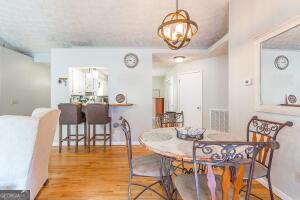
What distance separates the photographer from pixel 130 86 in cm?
428

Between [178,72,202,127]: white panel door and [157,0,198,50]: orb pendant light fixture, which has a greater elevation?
[157,0,198,50]: orb pendant light fixture

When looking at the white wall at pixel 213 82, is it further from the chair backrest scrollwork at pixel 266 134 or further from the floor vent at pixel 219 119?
the chair backrest scrollwork at pixel 266 134

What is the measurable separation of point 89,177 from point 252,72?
2.67 metres

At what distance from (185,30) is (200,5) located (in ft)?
5.12

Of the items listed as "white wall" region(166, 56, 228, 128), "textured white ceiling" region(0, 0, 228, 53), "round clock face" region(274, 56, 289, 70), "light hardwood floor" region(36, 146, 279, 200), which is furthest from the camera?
"white wall" region(166, 56, 228, 128)

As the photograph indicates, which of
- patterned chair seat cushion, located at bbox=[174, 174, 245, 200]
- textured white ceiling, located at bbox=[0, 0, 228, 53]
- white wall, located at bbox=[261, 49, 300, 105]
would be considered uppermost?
textured white ceiling, located at bbox=[0, 0, 228, 53]

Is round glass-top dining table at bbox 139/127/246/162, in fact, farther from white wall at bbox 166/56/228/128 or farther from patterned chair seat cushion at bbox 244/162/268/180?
white wall at bbox 166/56/228/128

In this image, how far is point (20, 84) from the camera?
4.91 m

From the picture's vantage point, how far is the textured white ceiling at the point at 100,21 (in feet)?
9.86

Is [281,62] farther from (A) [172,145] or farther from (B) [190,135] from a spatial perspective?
(A) [172,145]

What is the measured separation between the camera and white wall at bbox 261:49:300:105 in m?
1.78

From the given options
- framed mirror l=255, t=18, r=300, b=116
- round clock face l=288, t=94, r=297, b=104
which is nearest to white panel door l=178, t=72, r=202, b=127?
framed mirror l=255, t=18, r=300, b=116

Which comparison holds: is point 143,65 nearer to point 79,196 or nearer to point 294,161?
point 79,196

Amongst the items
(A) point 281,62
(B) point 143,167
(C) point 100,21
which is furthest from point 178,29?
(C) point 100,21
